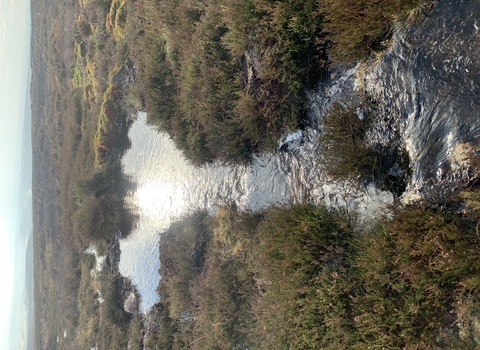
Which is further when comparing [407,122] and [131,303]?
[131,303]

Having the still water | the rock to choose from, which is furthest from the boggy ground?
the still water

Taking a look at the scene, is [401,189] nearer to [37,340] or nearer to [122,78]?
[122,78]

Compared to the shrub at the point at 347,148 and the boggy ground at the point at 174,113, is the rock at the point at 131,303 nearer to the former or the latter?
the boggy ground at the point at 174,113

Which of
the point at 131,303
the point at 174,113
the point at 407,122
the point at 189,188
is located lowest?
the point at 407,122

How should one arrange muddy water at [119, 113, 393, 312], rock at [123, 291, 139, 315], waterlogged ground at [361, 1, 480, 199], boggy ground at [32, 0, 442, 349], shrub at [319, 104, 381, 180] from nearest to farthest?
waterlogged ground at [361, 1, 480, 199], shrub at [319, 104, 381, 180], boggy ground at [32, 0, 442, 349], muddy water at [119, 113, 393, 312], rock at [123, 291, 139, 315]

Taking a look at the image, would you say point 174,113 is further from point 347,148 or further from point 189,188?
point 347,148

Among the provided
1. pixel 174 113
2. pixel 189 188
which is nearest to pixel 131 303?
→ pixel 189 188

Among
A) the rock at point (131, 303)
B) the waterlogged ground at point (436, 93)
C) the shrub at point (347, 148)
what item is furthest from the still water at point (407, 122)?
the rock at point (131, 303)

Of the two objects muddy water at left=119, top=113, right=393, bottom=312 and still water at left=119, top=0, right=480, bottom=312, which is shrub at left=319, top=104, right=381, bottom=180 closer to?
still water at left=119, top=0, right=480, bottom=312
